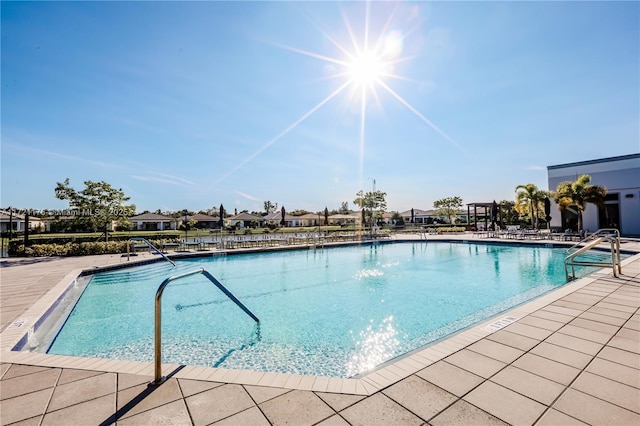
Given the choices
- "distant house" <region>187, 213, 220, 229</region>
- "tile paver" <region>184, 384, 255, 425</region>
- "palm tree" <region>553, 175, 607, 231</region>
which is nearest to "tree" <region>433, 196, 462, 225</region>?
"palm tree" <region>553, 175, 607, 231</region>

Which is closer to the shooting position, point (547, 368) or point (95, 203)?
point (547, 368)

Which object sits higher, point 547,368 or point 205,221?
point 205,221

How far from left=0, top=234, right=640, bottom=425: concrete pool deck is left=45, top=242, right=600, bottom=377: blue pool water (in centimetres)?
155

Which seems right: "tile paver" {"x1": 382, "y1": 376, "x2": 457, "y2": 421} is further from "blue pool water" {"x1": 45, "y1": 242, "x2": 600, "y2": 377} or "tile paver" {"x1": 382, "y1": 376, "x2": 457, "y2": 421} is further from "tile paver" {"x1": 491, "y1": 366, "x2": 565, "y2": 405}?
"blue pool water" {"x1": 45, "y1": 242, "x2": 600, "y2": 377}

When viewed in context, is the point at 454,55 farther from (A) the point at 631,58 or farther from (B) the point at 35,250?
(B) the point at 35,250

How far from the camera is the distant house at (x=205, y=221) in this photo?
136ft

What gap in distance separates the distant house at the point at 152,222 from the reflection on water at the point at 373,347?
40.7 meters

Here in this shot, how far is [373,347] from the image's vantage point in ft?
15.7

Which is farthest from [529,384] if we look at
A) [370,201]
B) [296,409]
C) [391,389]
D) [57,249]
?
[370,201]

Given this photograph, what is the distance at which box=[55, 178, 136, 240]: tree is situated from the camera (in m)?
15.1

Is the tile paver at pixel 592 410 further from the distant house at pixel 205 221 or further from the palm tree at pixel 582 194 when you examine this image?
the distant house at pixel 205 221

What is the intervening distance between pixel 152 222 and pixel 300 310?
40.7 meters

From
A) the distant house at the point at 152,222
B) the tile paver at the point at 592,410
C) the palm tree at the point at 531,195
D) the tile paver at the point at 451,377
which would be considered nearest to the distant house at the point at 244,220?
the distant house at the point at 152,222

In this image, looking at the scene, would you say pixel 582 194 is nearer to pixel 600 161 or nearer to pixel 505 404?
pixel 600 161
